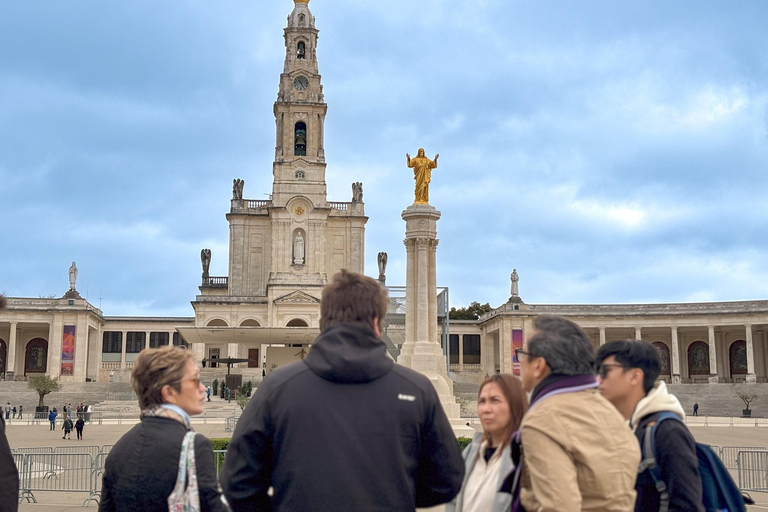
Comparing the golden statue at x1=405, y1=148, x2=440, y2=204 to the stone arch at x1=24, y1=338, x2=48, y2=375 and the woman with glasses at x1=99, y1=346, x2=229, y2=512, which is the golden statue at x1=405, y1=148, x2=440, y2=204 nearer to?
the woman with glasses at x1=99, y1=346, x2=229, y2=512

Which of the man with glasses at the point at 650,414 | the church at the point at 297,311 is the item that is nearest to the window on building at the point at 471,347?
the church at the point at 297,311

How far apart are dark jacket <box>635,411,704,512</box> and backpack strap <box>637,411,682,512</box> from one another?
2 cm

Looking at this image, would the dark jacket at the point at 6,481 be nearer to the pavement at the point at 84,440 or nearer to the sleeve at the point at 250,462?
the sleeve at the point at 250,462

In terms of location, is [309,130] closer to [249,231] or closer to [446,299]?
[249,231]

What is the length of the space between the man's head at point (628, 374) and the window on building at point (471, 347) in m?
73.0

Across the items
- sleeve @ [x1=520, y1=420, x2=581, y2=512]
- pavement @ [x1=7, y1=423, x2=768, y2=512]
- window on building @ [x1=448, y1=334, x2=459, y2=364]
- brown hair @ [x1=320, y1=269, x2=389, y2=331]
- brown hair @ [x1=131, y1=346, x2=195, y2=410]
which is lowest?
pavement @ [x1=7, y1=423, x2=768, y2=512]

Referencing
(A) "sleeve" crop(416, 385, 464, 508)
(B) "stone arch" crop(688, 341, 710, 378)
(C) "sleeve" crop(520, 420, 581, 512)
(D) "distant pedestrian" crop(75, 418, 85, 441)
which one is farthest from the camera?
(B) "stone arch" crop(688, 341, 710, 378)

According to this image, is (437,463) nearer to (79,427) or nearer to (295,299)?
(79,427)

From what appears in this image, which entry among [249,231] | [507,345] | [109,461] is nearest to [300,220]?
[249,231]

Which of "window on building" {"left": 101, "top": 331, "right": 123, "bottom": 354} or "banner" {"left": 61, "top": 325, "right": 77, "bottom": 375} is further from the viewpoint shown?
"window on building" {"left": 101, "top": 331, "right": 123, "bottom": 354}

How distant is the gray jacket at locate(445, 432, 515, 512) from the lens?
407 cm

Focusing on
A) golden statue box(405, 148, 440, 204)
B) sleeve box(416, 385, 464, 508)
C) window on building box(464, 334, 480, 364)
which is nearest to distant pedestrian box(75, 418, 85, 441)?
golden statue box(405, 148, 440, 204)

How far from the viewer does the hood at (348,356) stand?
3.72 meters

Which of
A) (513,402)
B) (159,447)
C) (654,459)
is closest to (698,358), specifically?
(654,459)
